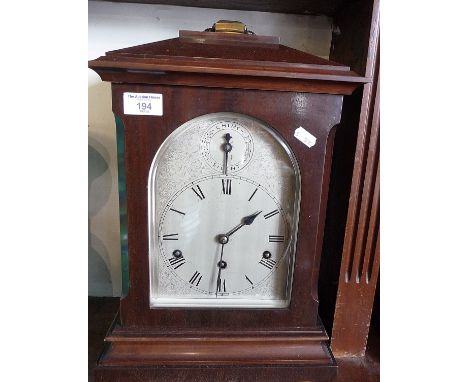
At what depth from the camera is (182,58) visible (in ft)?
2.01

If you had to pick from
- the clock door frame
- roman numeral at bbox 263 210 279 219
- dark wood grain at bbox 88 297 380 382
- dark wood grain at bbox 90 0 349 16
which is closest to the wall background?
dark wood grain at bbox 90 0 349 16

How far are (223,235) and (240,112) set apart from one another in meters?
0.24

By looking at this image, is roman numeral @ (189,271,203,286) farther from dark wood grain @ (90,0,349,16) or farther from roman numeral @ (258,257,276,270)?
dark wood grain @ (90,0,349,16)

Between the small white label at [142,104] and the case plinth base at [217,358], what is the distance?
43cm

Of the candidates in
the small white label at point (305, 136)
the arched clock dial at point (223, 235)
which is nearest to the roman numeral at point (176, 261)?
the arched clock dial at point (223, 235)

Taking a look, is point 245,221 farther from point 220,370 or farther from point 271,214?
point 220,370

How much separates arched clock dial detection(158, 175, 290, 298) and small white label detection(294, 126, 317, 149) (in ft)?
0.40

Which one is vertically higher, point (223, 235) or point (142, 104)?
point (142, 104)

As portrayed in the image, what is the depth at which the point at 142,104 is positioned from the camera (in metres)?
0.64

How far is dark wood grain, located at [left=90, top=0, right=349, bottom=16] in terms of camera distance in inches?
34.9

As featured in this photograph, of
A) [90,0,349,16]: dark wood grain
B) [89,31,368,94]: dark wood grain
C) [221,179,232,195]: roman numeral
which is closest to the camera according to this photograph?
[89,31,368,94]: dark wood grain

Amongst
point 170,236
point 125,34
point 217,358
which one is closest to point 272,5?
point 125,34

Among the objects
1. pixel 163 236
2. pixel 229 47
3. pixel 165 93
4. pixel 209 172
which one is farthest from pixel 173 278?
pixel 229 47

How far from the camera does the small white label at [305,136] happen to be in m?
0.67
